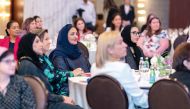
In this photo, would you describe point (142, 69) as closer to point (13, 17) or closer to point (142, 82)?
point (142, 82)

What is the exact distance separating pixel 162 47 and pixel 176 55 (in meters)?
3.38

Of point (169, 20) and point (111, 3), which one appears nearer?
point (169, 20)

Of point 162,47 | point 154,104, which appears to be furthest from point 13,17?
point 154,104

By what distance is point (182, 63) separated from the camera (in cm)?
426

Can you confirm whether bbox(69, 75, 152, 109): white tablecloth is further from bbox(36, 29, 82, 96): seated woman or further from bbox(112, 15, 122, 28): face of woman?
bbox(112, 15, 122, 28): face of woman

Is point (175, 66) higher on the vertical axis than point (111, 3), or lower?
lower

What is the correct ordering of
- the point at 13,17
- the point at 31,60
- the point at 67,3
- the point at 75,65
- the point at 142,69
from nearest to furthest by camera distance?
the point at 31,60, the point at 142,69, the point at 75,65, the point at 67,3, the point at 13,17

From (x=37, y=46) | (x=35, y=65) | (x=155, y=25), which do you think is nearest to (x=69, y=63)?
(x=37, y=46)

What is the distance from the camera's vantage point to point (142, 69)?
5.67 m

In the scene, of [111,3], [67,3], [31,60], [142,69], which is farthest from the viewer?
[111,3]

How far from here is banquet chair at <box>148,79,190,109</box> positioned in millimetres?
3871

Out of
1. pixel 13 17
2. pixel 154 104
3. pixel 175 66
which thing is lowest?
pixel 154 104

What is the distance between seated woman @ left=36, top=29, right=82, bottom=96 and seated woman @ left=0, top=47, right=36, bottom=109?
1052mm

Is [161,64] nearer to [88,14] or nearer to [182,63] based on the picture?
[182,63]
